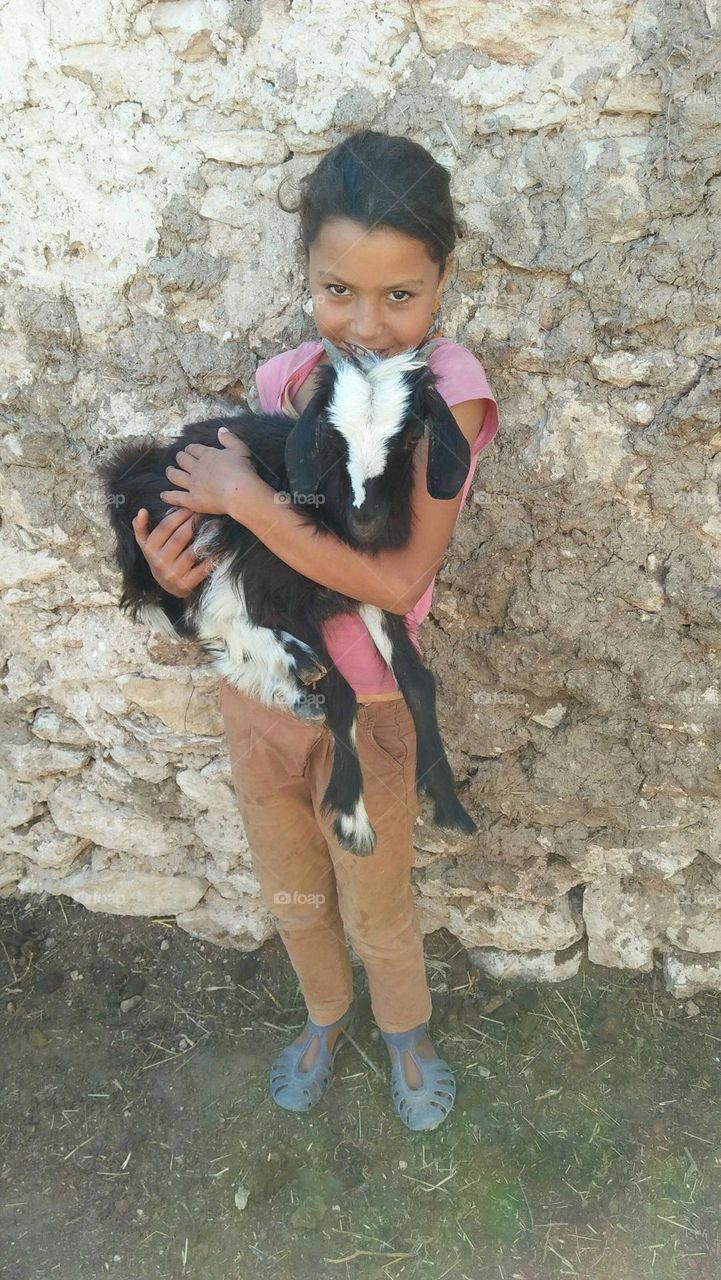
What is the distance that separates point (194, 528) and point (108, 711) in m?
0.89

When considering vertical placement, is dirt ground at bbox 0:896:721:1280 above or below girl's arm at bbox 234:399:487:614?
below

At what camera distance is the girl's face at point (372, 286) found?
158 centimetres

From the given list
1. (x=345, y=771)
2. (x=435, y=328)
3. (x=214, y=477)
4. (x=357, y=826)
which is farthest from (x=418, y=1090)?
(x=435, y=328)

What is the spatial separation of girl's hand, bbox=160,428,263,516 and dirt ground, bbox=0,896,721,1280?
5.13 feet

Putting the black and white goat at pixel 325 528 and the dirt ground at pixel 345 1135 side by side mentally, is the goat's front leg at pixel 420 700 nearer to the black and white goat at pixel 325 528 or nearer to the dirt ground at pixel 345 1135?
the black and white goat at pixel 325 528

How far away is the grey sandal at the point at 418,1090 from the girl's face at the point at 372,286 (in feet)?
5.40

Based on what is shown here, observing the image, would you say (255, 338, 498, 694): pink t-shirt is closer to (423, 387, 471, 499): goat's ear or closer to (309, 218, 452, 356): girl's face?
(309, 218, 452, 356): girl's face

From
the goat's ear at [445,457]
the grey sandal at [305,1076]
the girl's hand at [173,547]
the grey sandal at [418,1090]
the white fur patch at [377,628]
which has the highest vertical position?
the goat's ear at [445,457]

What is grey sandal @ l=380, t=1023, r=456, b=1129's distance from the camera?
2215mm

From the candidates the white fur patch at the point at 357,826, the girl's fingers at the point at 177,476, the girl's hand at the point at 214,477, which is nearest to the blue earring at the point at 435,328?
the girl's hand at the point at 214,477

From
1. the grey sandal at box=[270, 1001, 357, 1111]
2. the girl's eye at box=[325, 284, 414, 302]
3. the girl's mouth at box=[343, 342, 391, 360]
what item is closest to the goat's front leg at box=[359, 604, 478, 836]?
the girl's mouth at box=[343, 342, 391, 360]

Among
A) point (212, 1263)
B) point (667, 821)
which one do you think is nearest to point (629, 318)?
point (667, 821)

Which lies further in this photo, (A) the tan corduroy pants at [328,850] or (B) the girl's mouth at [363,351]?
(A) the tan corduroy pants at [328,850]

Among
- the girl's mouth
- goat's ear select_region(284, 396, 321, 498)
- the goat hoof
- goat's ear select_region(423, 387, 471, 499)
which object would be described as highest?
the girl's mouth
